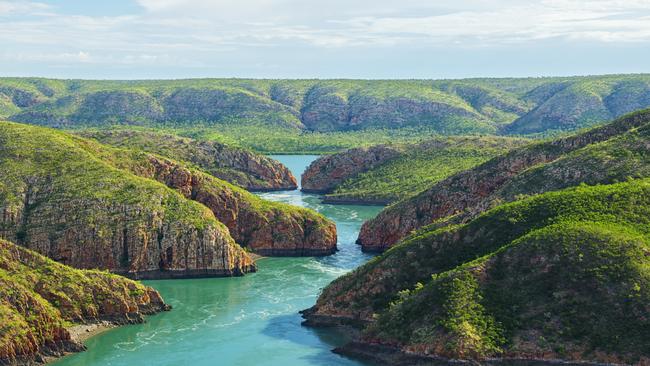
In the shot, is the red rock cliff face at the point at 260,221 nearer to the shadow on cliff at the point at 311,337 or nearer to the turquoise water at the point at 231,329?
the turquoise water at the point at 231,329

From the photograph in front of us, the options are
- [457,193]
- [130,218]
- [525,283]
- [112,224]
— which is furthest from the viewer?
[457,193]

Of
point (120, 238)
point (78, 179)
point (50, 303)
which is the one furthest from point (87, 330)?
point (78, 179)

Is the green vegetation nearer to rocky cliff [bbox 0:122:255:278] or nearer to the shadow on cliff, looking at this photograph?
rocky cliff [bbox 0:122:255:278]

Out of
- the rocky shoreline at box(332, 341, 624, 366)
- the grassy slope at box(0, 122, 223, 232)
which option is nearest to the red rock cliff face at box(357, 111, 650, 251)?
the grassy slope at box(0, 122, 223, 232)

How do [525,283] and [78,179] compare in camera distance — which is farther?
[78,179]

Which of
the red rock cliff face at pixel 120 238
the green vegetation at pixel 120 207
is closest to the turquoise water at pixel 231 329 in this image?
the red rock cliff face at pixel 120 238

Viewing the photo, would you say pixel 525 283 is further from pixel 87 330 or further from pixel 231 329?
pixel 87 330
